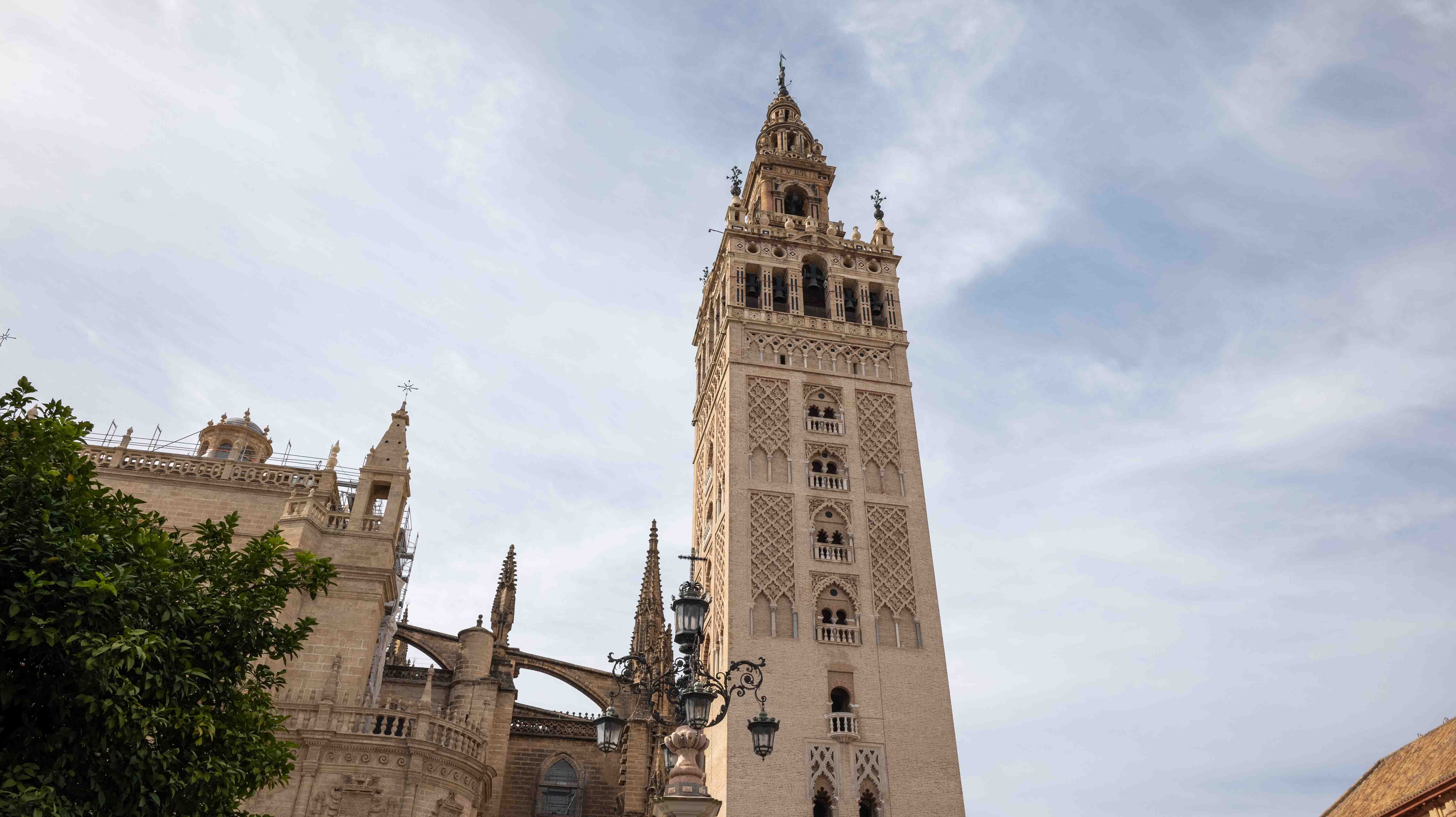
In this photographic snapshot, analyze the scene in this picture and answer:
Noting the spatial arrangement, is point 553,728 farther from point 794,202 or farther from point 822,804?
point 794,202

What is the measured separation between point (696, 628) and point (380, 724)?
1116 cm

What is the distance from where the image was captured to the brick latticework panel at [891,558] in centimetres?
2925

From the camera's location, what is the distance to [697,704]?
1155 cm

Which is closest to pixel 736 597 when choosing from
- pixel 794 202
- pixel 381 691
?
pixel 381 691

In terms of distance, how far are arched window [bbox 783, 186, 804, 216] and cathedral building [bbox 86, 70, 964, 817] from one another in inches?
11.8

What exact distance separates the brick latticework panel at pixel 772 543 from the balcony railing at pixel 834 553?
0.80 metres

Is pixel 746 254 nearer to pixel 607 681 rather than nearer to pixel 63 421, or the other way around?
pixel 607 681

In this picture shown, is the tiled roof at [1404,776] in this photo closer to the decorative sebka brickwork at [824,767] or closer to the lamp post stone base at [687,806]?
the decorative sebka brickwork at [824,767]

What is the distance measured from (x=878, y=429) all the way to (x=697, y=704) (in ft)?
72.7

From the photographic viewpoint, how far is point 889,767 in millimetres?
26094

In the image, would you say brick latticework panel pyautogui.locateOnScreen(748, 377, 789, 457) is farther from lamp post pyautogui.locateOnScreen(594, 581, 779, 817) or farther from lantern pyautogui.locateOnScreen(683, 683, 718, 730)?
lantern pyautogui.locateOnScreen(683, 683, 718, 730)

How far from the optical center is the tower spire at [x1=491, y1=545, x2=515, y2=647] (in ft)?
113

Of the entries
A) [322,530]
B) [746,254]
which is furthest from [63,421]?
[746,254]

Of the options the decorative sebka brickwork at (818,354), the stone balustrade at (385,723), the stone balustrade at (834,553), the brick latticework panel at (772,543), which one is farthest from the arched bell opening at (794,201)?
the stone balustrade at (385,723)
